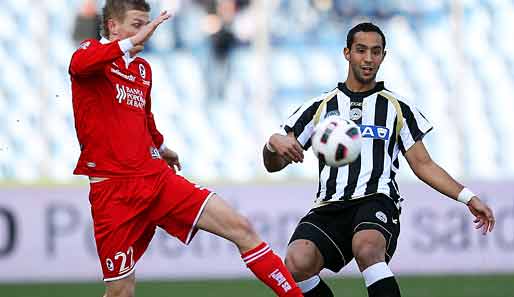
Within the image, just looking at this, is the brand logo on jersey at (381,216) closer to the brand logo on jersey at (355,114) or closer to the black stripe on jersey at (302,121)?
the brand logo on jersey at (355,114)

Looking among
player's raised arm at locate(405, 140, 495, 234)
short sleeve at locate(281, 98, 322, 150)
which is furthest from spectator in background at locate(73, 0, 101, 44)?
player's raised arm at locate(405, 140, 495, 234)

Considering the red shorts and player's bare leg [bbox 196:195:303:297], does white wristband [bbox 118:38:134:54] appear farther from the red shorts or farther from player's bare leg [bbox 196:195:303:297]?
player's bare leg [bbox 196:195:303:297]

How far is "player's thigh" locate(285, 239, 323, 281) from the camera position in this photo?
6.50 meters

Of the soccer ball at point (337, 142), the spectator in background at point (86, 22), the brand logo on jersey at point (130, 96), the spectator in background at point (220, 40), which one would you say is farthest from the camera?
the spectator in background at point (220, 40)

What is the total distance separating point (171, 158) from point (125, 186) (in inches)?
35.5

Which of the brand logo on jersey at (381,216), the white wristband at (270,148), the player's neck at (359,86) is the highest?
the player's neck at (359,86)

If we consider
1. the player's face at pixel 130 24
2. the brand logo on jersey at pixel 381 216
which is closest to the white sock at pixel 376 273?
the brand logo on jersey at pixel 381 216

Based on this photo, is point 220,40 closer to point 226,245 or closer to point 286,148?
point 226,245

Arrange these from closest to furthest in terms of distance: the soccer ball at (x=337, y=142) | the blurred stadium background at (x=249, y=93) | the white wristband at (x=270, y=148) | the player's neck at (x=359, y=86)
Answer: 1. the soccer ball at (x=337, y=142)
2. the white wristband at (x=270, y=148)
3. the player's neck at (x=359, y=86)
4. the blurred stadium background at (x=249, y=93)

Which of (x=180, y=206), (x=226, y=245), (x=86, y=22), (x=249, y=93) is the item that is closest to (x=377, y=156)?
(x=180, y=206)

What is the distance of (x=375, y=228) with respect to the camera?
251 inches

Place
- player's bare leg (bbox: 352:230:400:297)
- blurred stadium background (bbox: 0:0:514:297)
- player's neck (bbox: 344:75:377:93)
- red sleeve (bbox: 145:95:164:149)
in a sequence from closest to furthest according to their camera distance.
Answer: player's bare leg (bbox: 352:230:400:297) → player's neck (bbox: 344:75:377:93) → red sleeve (bbox: 145:95:164:149) → blurred stadium background (bbox: 0:0:514:297)

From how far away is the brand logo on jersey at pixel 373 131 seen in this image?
21.7 feet

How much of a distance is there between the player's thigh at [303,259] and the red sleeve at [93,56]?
146 centimetres
